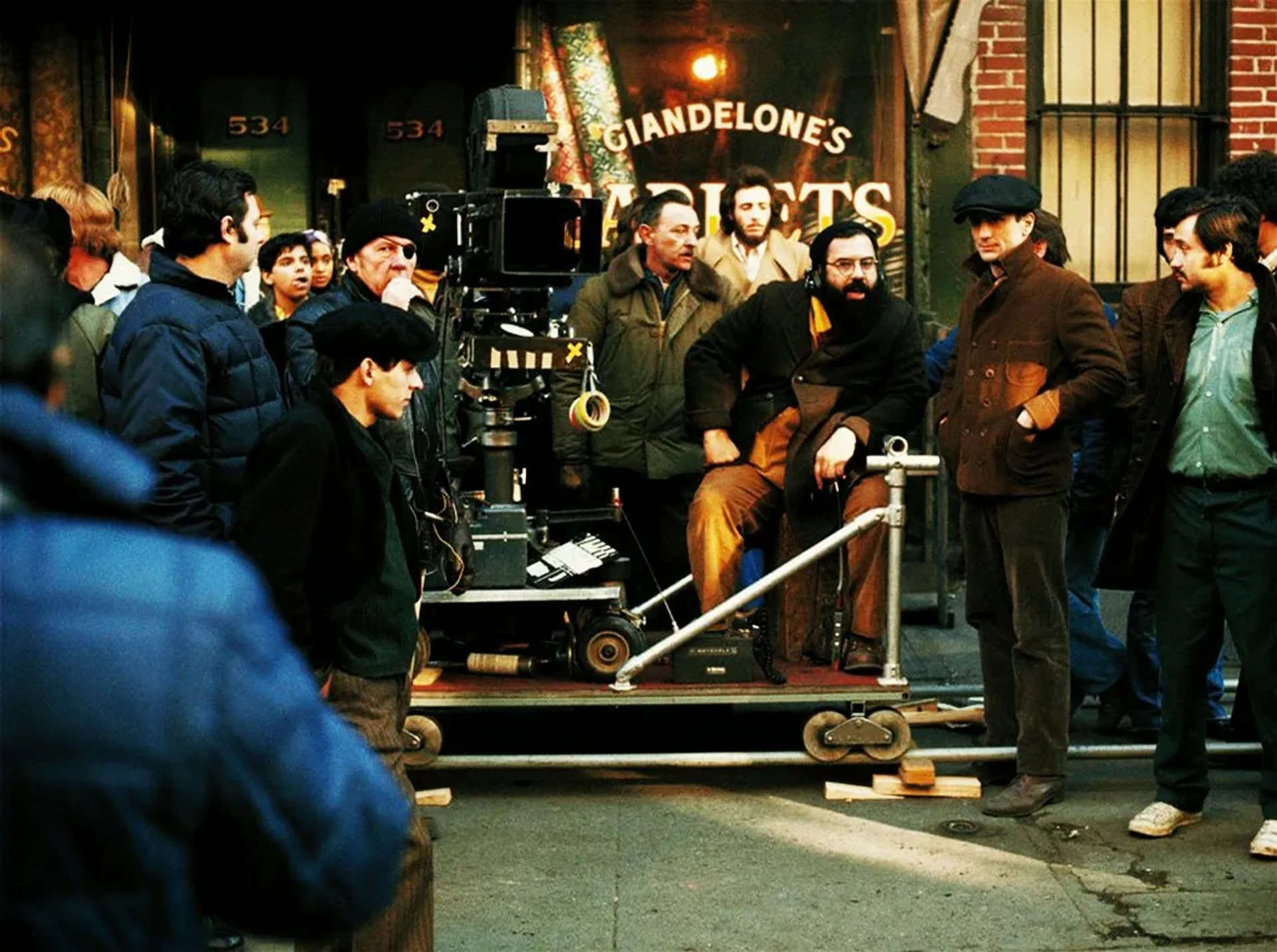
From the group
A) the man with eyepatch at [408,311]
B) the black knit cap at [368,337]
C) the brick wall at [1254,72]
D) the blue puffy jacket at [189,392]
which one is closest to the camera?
the black knit cap at [368,337]

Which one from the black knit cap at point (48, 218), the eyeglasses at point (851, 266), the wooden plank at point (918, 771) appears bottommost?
the wooden plank at point (918, 771)

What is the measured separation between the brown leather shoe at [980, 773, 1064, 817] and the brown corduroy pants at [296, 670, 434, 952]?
260cm

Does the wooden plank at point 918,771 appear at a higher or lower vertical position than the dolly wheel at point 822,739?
lower

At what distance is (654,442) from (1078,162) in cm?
417

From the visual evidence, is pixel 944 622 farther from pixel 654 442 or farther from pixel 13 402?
pixel 13 402

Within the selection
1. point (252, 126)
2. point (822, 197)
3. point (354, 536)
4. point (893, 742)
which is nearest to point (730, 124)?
point (822, 197)

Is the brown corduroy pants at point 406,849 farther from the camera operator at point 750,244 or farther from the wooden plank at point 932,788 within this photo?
the camera operator at point 750,244

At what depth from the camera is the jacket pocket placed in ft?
22.2

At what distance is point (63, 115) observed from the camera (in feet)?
34.9

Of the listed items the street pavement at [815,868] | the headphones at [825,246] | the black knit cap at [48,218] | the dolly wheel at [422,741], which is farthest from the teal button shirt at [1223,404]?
the black knit cap at [48,218]

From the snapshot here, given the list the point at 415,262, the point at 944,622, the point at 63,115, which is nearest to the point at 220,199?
the point at 415,262

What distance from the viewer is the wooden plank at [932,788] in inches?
271

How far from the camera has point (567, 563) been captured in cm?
716

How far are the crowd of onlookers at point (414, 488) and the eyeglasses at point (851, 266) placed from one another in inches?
0.4
